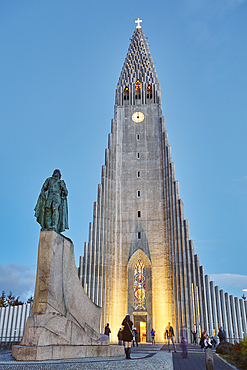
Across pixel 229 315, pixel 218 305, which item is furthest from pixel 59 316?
pixel 229 315

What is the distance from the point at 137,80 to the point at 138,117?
4.74 meters

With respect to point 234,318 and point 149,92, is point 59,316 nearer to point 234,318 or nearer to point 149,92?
point 234,318

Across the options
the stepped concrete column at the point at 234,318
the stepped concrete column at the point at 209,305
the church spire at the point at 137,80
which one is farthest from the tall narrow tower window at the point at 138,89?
the stepped concrete column at the point at 234,318

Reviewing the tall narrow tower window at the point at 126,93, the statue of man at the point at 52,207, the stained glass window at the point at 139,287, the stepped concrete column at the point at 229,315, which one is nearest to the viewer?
the statue of man at the point at 52,207

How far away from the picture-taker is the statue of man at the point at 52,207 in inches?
399

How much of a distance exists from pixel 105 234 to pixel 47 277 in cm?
2022

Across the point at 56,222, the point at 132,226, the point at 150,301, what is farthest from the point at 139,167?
the point at 56,222

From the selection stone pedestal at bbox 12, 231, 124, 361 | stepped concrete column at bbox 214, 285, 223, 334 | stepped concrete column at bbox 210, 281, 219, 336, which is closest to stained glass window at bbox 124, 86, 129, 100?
stepped concrete column at bbox 210, 281, 219, 336

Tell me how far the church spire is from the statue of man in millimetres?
25944

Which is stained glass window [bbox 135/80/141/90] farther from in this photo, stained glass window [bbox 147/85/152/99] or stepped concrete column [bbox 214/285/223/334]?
stepped concrete column [bbox 214/285/223/334]

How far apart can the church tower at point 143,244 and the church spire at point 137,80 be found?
941 millimetres

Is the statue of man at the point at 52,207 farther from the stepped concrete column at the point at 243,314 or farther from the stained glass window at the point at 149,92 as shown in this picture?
the stained glass window at the point at 149,92

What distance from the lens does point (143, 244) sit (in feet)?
96.2

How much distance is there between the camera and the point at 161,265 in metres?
28.5
